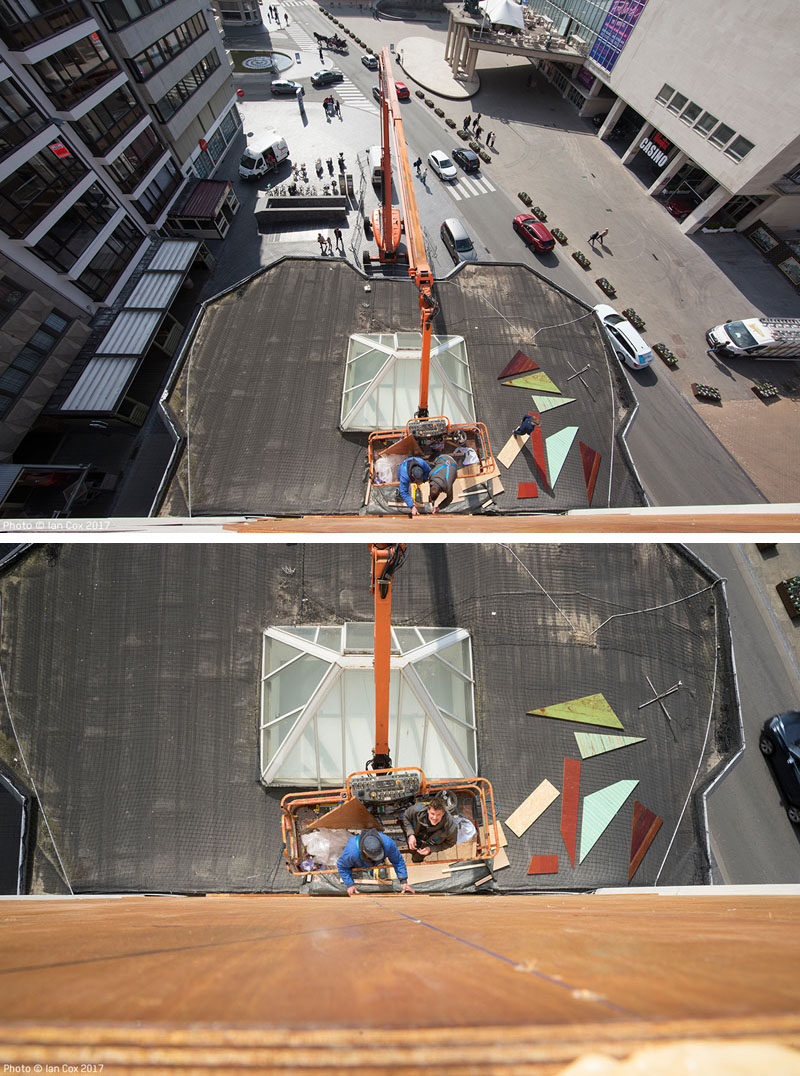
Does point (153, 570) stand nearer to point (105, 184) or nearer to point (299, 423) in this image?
point (299, 423)

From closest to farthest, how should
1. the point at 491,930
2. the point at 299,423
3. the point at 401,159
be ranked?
the point at 491,930, the point at 299,423, the point at 401,159

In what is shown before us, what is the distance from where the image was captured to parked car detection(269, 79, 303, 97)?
140 ft

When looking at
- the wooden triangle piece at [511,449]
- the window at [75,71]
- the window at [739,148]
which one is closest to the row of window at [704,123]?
the window at [739,148]

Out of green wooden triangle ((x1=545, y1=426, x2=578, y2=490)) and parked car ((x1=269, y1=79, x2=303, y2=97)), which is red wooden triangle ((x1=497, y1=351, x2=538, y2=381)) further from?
parked car ((x1=269, y1=79, x2=303, y2=97))

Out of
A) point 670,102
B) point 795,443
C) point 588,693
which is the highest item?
point 670,102

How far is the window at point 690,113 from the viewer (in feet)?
101

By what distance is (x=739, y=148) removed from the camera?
29.0 meters

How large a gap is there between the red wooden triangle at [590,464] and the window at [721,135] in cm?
2932

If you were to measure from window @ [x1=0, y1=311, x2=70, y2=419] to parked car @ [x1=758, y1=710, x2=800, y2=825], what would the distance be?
37949 mm

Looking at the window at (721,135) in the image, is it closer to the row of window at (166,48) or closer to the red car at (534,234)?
the red car at (534,234)

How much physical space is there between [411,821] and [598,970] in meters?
8.88

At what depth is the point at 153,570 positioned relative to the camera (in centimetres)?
1342

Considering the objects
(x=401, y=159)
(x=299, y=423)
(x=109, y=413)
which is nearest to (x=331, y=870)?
(x=299, y=423)

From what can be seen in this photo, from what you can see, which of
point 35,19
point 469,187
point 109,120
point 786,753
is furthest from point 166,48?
point 786,753
